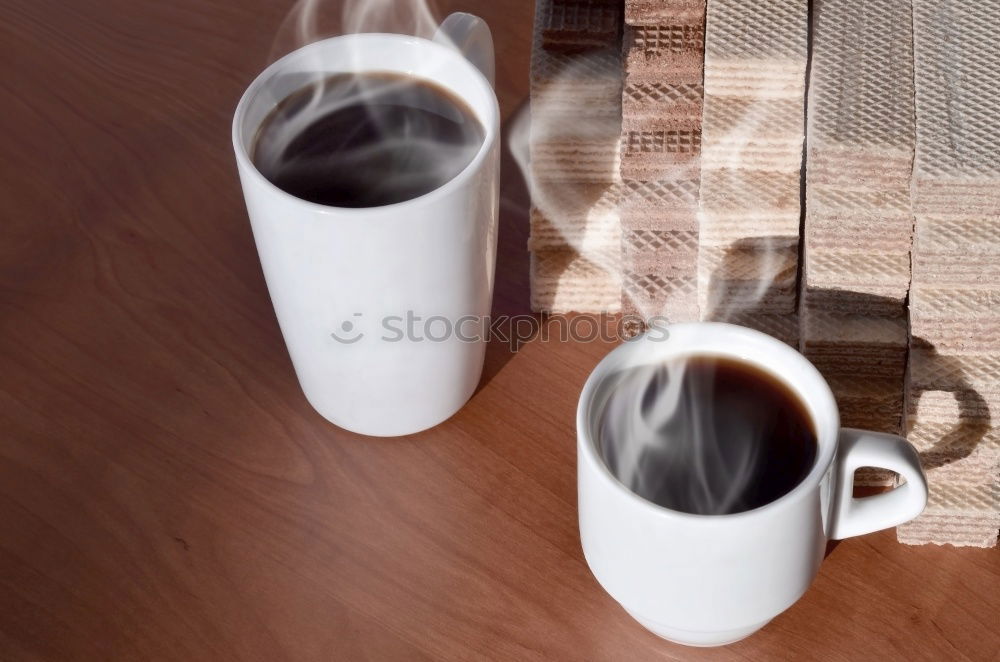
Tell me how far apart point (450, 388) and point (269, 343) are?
0.13 m

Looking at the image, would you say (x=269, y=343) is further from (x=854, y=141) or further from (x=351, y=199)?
(x=854, y=141)

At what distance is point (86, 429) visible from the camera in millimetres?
729

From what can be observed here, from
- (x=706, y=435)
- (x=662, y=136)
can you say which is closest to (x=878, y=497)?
(x=706, y=435)

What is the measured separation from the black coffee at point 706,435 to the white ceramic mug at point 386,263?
115 mm

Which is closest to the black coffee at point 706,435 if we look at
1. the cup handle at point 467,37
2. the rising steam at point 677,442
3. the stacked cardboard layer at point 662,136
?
the rising steam at point 677,442

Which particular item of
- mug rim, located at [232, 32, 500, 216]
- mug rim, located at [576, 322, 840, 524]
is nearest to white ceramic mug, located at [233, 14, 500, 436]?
mug rim, located at [232, 32, 500, 216]

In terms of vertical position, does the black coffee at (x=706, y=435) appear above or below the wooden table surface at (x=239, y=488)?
above

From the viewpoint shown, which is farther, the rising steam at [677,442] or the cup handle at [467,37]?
the cup handle at [467,37]

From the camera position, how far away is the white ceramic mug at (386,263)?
61 centimetres

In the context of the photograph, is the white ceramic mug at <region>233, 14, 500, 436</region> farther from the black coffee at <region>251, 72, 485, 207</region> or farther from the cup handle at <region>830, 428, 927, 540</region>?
the cup handle at <region>830, 428, 927, 540</region>

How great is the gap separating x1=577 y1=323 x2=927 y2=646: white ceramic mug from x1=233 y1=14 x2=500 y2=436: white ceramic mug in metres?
0.11

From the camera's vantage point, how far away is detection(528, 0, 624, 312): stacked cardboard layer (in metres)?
0.69

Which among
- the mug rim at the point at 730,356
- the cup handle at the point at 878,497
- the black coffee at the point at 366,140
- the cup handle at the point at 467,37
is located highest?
the cup handle at the point at 467,37

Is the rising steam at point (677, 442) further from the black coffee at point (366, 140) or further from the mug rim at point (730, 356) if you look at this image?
the black coffee at point (366, 140)
